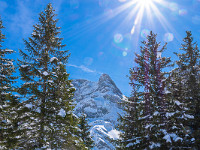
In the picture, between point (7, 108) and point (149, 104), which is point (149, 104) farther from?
point (7, 108)

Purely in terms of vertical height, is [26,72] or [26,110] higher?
[26,72]

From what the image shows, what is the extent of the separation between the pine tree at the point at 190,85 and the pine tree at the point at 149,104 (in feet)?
3.58

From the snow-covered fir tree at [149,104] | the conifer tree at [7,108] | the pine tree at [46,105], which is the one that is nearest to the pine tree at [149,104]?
the snow-covered fir tree at [149,104]

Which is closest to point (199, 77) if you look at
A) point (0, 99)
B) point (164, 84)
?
point (164, 84)

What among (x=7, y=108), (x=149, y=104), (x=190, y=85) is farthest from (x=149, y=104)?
(x=7, y=108)

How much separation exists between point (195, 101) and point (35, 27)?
14547 mm

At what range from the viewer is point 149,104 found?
399 inches

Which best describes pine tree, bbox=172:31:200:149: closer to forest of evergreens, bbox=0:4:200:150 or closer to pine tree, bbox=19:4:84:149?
forest of evergreens, bbox=0:4:200:150

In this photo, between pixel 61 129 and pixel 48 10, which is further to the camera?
pixel 48 10

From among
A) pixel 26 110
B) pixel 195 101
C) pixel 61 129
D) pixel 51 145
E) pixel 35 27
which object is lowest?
pixel 51 145

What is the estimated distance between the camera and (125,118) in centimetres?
1267

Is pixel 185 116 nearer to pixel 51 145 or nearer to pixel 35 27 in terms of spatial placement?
pixel 51 145

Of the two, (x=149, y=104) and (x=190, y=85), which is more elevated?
(x=190, y=85)

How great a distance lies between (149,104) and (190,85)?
5.40 m
